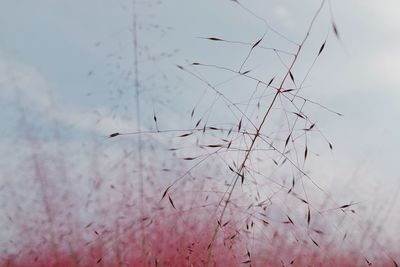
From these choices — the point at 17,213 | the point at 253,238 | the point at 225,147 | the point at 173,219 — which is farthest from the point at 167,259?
the point at 17,213

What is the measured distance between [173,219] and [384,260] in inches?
53.6

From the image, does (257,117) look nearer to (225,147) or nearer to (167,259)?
(225,147)

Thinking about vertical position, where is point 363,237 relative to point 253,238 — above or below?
below

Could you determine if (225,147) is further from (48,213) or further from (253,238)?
(48,213)

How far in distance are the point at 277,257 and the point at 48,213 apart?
1.20 meters

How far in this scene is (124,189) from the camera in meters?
2.96

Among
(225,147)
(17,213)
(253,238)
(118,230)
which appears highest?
(225,147)

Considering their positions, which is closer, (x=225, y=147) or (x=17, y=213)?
(x=225, y=147)

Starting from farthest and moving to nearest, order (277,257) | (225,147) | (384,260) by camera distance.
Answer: (384,260) < (277,257) < (225,147)

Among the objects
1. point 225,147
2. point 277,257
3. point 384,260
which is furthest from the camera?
point 384,260

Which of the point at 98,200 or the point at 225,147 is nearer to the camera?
the point at 225,147

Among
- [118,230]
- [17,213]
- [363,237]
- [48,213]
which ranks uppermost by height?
[118,230]

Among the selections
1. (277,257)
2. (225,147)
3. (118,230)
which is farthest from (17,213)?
(225,147)

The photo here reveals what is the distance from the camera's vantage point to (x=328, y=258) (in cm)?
299
